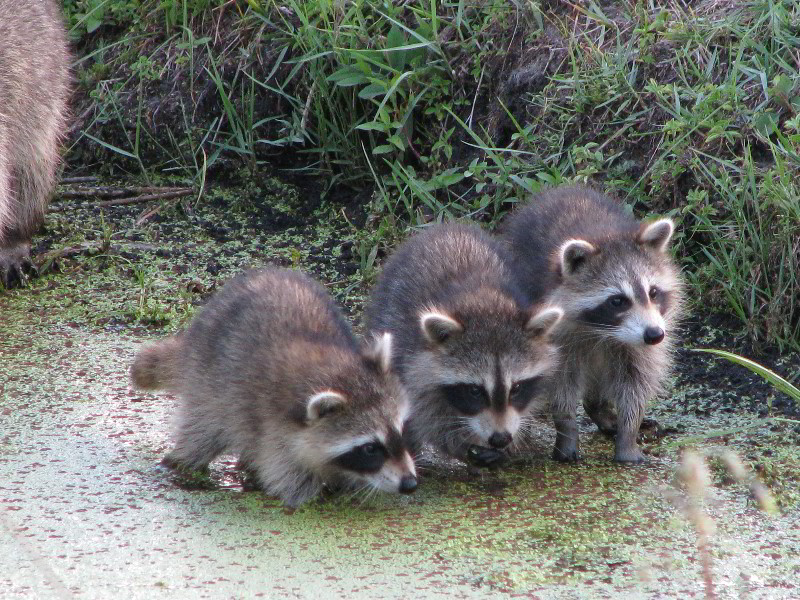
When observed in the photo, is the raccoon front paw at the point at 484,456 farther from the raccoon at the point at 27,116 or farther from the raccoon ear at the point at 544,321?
the raccoon at the point at 27,116

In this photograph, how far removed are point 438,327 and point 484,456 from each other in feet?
1.53

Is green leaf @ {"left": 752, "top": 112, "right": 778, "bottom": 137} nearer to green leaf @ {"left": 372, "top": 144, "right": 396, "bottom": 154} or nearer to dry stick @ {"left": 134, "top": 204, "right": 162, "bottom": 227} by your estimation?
green leaf @ {"left": 372, "top": 144, "right": 396, "bottom": 154}

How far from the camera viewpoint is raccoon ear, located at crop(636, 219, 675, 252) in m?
4.50

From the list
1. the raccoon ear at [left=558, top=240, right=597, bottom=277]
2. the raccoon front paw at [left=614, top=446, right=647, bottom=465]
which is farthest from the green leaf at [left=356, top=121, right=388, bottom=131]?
the raccoon front paw at [left=614, top=446, right=647, bottom=465]

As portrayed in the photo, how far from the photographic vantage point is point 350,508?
3953mm

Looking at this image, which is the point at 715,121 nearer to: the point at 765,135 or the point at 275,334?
the point at 765,135

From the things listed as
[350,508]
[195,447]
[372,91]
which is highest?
Answer: [372,91]

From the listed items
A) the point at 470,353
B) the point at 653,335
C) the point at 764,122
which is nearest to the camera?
the point at 470,353

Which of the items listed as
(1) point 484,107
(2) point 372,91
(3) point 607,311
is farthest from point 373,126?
(3) point 607,311

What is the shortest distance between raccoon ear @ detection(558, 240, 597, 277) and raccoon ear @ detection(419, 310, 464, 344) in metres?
0.58

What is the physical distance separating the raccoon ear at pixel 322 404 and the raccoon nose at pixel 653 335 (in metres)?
1.14

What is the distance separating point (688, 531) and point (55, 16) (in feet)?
14.5

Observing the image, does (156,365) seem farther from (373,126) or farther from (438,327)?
(373,126)

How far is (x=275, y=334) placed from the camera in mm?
4125
